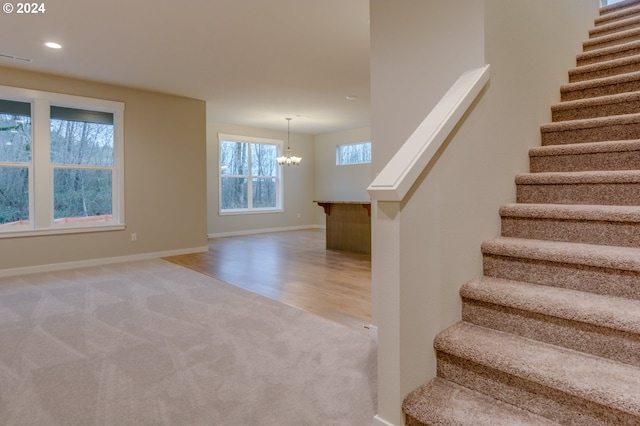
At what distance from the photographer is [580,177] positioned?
1.89 m

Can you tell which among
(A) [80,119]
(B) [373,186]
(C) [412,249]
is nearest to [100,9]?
(A) [80,119]

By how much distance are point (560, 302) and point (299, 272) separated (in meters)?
3.56

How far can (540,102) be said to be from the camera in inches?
91.2

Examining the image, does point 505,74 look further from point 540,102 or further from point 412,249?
point 412,249

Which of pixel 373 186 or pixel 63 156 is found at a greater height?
pixel 63 156

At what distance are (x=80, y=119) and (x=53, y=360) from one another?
416cm

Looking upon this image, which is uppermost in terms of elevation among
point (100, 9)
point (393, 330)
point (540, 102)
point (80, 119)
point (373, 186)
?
point (100, 9)

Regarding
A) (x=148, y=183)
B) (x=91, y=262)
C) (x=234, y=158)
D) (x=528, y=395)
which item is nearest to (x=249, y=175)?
(x=234, y=158)

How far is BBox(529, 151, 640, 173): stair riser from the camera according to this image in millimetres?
1911

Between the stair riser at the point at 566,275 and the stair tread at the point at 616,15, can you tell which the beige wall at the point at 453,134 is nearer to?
the stair riser at the point at 566,275

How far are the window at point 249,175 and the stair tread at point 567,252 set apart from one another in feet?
24.4

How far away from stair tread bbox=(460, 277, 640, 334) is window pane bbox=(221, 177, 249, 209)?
24.7ft

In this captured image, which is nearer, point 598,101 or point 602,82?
point 598,101

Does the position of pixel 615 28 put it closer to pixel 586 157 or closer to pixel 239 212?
pixel 586 157
